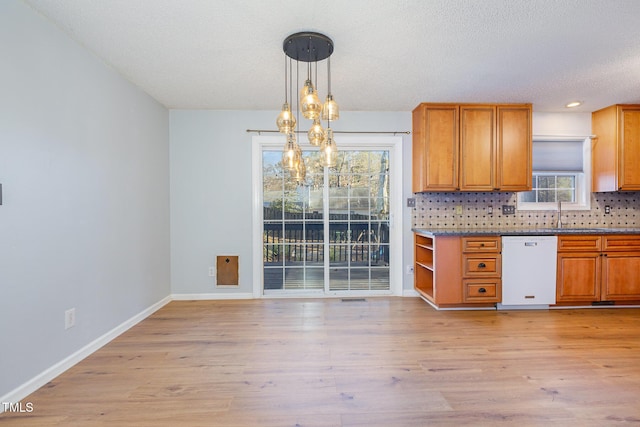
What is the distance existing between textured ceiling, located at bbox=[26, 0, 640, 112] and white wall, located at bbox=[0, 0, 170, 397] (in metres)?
0.26

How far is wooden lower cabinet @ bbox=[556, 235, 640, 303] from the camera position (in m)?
3.17

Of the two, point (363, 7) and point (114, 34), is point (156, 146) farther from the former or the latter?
point (363, 7)

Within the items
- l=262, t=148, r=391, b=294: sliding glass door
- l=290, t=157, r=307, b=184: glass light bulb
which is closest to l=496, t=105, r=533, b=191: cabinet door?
l=262, t=148, r=391, b=294: sliding glass door

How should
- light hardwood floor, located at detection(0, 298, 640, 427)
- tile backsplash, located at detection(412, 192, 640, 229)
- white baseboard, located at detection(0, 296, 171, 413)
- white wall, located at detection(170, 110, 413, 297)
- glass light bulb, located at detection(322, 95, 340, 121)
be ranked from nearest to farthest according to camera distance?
light hardwood floor, located at detection(0, 298, 640, 427) → white baseboard, located at detection(0, 296, 171, 413) → glass light bulb, located at detection(322, 95, 340, 121) → white wall, located at detection(170, 110, 413, 297) → tile backsplash, located at detection(412, 192, 640, 229)

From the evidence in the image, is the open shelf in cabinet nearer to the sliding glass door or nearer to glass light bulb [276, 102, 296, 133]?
the sliding glass door

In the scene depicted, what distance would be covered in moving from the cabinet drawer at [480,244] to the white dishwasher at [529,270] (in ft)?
0.29

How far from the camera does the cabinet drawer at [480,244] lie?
10.3ft

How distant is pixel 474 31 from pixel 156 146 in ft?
10.6

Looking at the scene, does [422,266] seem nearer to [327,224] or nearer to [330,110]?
[327,224]

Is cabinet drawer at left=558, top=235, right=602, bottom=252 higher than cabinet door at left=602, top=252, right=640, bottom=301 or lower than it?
higher

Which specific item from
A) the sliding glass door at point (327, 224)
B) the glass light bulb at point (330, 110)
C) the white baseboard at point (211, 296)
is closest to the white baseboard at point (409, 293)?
the sliding glass door at point (327, 224)

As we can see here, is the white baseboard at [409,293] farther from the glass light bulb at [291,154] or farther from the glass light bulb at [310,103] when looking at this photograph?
the glass light bulb at [310,103]

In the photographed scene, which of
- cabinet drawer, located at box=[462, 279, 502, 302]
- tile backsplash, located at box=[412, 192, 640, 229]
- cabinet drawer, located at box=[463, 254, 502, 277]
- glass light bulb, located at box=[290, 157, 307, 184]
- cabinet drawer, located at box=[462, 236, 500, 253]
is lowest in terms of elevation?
cabinet drawer, located at box=[462, 279, 502, 302]

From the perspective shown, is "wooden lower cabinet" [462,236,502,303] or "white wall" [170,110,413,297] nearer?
"wooden lower cabinet" [462,236,502,303]
